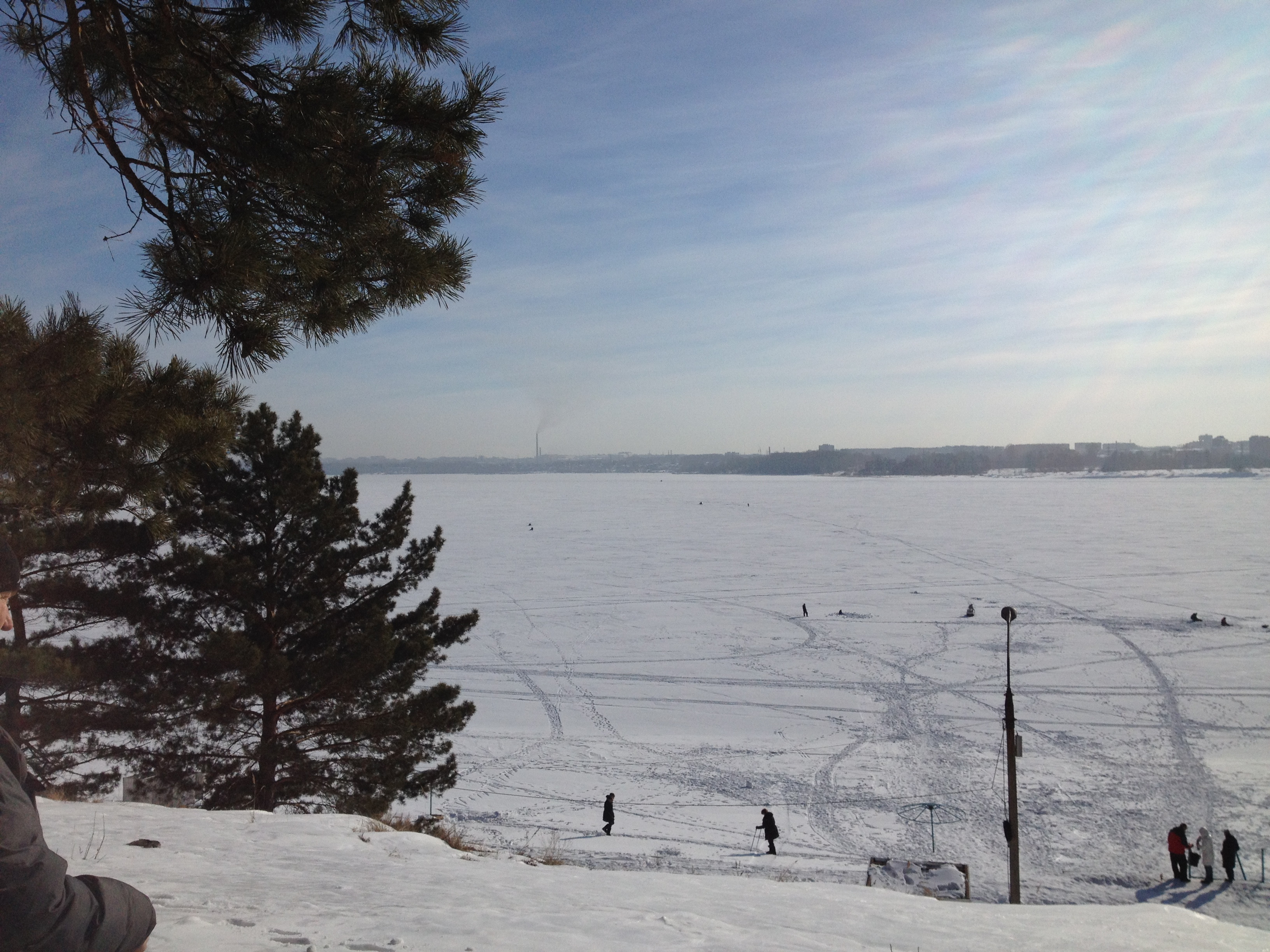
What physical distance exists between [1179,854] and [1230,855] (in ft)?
2.56

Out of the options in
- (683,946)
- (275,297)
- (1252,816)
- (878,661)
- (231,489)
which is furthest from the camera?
(878,661)

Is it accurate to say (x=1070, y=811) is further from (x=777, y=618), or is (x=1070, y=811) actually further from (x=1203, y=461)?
(x=1203, y=461)

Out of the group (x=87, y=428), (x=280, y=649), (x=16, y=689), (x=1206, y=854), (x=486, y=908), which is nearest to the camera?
(x=486, y=908)

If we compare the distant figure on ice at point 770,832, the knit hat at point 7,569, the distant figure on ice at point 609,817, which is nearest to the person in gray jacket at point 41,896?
the knit hat at point 7,569

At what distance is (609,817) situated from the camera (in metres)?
12.8

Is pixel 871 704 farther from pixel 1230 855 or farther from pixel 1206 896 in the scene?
pixel 1206 896

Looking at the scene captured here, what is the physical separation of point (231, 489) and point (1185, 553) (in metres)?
49.5

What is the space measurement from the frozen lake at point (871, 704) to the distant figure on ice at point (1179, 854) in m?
0.39

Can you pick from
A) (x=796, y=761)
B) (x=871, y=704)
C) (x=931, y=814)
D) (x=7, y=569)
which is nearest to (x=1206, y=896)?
(x=931, y=814)

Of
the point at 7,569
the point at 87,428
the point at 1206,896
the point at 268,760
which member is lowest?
the point at 1206,896

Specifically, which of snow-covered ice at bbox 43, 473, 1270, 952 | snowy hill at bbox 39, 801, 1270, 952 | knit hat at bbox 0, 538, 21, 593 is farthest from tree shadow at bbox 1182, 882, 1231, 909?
knit hat at bbox 0, 538, 21, 593

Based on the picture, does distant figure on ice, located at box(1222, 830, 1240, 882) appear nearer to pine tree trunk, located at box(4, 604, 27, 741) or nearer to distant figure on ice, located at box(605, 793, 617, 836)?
distant figure on ice, located at box(605, 793, 617, 836)

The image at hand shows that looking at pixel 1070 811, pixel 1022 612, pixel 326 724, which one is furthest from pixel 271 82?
pixel 1022 612

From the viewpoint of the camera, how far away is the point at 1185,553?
43.8 metres
